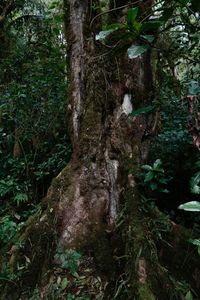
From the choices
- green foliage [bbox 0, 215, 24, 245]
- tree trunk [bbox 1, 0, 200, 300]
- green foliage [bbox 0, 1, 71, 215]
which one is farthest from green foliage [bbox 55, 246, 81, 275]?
green foliage [bbox 0, 1, 71, 215]

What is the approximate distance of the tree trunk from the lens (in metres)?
2.61

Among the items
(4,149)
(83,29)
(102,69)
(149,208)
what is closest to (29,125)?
(4,149)

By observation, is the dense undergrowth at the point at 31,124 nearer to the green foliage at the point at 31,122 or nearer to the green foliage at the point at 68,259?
the green foliage at the point at 31,122

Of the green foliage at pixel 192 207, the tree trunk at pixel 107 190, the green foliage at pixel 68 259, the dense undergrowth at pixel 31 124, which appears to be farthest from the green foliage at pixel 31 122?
the green foliage at pixel 192 207

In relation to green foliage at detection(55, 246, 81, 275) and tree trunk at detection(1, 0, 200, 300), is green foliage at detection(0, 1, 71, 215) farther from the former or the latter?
green foliage at detection(55, 246, 81, 275)

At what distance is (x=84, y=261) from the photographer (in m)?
2.79

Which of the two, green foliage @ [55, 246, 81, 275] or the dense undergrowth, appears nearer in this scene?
green foliage @ [55, 246, 81, 275]

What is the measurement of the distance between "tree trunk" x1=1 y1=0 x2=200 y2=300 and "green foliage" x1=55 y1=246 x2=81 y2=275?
73 millimetres

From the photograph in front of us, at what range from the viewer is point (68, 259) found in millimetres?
2703

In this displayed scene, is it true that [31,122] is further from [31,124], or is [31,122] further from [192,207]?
[192,207]

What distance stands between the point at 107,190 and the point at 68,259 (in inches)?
25.4

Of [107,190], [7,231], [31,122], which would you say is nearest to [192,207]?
[107,190]

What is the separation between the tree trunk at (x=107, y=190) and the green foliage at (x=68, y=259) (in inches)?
2.9

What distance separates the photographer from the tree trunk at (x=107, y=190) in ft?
8.57
